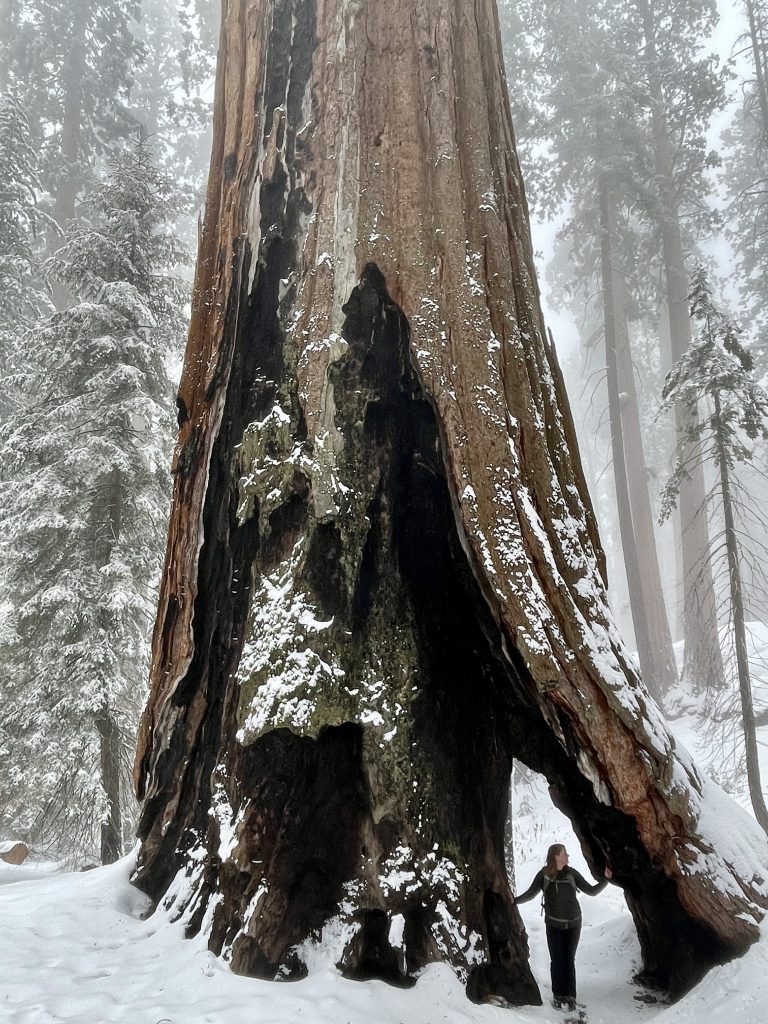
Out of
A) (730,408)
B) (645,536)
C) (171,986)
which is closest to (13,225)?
(730,408)

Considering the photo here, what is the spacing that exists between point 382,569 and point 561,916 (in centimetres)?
240

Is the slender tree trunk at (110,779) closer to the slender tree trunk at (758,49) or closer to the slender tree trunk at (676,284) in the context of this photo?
the slender tree trunk at (676,284)

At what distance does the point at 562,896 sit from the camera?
162 inches

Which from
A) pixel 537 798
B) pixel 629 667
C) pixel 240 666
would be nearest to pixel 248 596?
pixel 240 666

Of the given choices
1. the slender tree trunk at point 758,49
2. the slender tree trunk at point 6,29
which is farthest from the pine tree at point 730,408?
the slender tree trunk at point 6,29

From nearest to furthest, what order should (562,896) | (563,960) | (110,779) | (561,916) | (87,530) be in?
1. (563,960)
2. (561,916)
3. (562,896)
4. (110,779)
5. (87,530)

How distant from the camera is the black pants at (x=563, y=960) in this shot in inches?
147

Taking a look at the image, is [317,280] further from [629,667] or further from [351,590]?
[629,667]

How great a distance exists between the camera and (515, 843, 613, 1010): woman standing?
12.3 feet

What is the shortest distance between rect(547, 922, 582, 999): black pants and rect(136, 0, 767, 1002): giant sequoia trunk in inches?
19.0

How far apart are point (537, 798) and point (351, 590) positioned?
10.4 meters

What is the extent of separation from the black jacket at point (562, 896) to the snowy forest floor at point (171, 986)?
36 centimetres

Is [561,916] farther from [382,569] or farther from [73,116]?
[73,116]

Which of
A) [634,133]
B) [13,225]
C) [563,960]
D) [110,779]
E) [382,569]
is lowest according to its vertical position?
[563,960]
